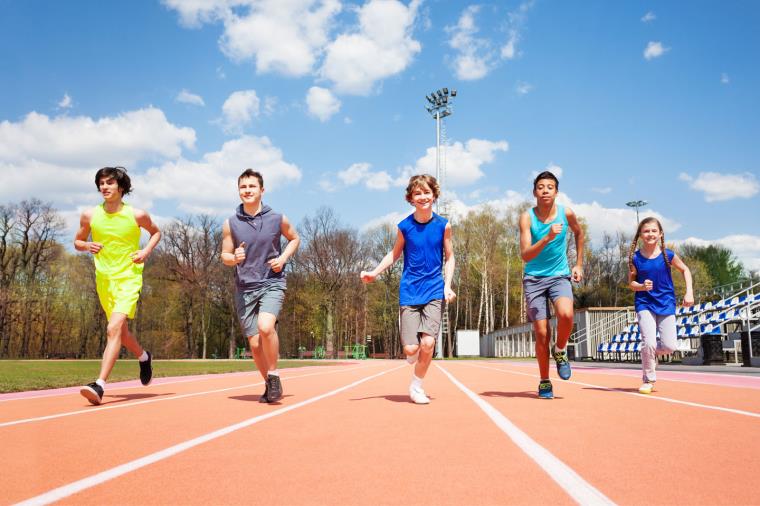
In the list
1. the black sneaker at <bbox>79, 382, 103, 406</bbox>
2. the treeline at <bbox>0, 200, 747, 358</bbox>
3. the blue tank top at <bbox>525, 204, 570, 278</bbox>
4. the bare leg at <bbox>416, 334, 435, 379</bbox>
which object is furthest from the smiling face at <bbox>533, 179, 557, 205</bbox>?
the treeline at <bbox>0, 200, 747, 358</bbox>

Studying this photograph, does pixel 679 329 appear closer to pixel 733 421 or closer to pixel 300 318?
pixel 733 421

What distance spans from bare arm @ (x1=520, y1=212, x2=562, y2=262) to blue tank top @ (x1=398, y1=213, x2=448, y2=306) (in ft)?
2.84

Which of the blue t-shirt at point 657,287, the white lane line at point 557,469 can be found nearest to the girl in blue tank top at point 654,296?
the blue t-shirt at point 657,287

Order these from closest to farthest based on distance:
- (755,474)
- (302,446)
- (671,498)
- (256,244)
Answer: (671,498), (755,474), (302,446), (256,244)

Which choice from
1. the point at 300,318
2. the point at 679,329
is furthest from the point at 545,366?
the point at 300,318

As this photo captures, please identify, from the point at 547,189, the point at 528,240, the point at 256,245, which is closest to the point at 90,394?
the point at 256,245

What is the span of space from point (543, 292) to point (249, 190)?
3340mm

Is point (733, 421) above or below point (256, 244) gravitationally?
below

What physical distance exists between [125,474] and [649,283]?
21.0 feet

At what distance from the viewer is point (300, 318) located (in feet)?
190

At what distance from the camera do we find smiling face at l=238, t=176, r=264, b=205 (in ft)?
20.8

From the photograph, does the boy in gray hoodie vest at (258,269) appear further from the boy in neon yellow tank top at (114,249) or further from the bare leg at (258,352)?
the boy in neon yellow tank top at (114,249)

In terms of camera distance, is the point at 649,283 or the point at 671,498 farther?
the point at 649,283

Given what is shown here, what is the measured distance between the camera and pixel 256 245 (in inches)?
250
